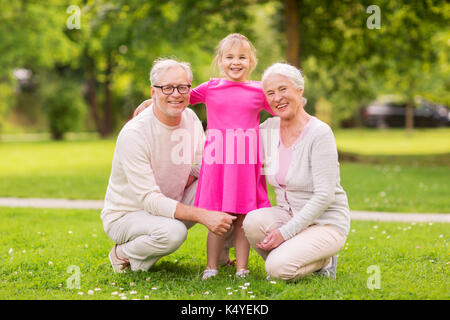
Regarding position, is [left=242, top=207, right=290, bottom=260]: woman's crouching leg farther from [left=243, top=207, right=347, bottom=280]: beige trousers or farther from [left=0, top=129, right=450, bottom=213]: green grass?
[left=0, top=129, right=450, bottom=213]: green grass

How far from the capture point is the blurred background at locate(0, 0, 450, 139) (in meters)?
13.0

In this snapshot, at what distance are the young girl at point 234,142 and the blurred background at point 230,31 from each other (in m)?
0.51

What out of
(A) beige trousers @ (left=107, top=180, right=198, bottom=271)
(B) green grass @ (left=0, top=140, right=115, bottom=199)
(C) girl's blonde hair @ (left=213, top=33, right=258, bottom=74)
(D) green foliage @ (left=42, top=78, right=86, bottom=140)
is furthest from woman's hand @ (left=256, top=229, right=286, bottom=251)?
(D) green foliage @ (left=42, top=78, right=86, bottom=140)

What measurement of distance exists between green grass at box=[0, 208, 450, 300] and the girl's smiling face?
1624 millimetres

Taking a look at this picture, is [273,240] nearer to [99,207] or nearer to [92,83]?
[99,207]

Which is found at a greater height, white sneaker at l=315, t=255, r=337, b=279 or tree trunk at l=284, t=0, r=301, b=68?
tree trunk at l=284, t=0, r=301, b=68

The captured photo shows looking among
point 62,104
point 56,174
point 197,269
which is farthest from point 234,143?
point 62,104

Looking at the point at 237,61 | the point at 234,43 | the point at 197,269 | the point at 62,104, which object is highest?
the point at 234,43

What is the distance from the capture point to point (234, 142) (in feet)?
13.3

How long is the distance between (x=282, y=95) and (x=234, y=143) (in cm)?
56

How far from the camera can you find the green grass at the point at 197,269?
371 cm

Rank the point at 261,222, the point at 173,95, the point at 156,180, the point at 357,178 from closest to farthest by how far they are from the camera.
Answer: the point at 261,222
the point at 173,95
the point at 156,180
the point at 357,178

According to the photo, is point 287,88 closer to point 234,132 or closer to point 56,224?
point 234,132

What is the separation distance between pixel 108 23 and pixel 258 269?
10086mm
